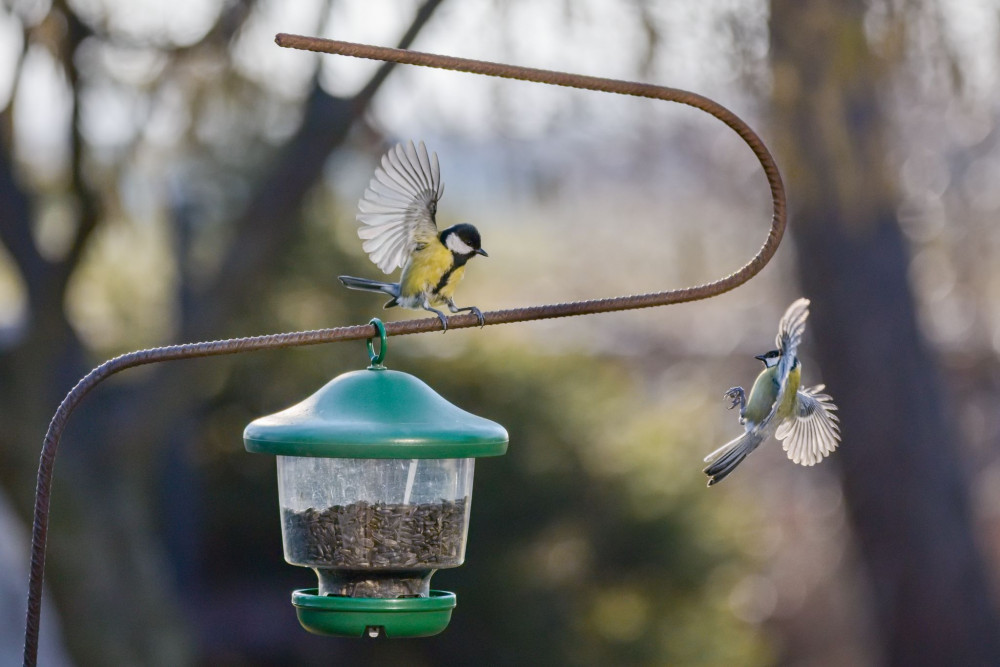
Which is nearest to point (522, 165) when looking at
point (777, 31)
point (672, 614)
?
point (777, 31)

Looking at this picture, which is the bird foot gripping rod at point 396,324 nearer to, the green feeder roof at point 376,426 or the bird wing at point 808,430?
the green feeder roof at point 376,426

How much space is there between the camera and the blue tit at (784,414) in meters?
2.11

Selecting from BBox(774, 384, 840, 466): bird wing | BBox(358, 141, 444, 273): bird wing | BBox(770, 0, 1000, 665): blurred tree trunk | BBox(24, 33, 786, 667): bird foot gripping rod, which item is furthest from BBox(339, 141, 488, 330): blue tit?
BBox(770, 0, 1000, 665): blurred tree trunk

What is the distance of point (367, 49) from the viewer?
2.01 m

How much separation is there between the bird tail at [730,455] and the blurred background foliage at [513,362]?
1.87 metres

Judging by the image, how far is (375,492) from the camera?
8.43 feet

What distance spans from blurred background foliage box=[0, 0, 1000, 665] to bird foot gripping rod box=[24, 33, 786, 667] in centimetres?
166

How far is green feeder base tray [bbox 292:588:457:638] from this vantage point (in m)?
2.48

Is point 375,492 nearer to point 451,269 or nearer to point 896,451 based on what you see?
point 451,269

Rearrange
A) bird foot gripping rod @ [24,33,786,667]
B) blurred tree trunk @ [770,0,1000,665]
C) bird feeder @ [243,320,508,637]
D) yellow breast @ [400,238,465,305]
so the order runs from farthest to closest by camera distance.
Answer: blurred tree trunk @ [770,0,1000,665]
yellow breast @ [400,238,465,305]
bird feeder @ [243,320,508,637]
bird foot gripping rod @ [24,33,786,667]

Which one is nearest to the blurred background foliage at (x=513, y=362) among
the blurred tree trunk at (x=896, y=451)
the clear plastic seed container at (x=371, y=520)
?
the blurred tree trunk at (x=896, y=451)

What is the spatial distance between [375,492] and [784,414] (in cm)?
86

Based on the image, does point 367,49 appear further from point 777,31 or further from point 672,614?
point 672,614

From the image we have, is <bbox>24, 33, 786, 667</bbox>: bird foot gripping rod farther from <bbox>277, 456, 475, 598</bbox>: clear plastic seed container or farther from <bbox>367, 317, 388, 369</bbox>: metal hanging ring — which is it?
<bbox>277, 456, 475, 598</bbox>: clear plastic seed container
